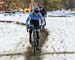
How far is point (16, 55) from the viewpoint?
509 inches

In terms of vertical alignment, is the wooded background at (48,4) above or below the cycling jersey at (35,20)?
below

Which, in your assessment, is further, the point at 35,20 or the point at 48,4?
the point at 48,4

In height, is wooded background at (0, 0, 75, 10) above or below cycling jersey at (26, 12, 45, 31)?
below

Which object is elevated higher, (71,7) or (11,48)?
(11,48)

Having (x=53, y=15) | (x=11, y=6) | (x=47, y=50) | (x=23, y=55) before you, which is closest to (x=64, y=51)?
(x=47, y=50)

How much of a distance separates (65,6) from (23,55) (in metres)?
50.2

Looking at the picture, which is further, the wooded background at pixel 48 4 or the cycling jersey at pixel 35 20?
the wooded background at pixel 48 4

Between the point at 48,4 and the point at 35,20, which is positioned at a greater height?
the point at 35,20

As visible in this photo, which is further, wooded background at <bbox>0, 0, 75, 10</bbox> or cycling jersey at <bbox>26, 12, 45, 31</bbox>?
wooded background at <bbox>0, 0, 75, 10</bbox>

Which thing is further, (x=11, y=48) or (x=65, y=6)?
(x=65, y=6)

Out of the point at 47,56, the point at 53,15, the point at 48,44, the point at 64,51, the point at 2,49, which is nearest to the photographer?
the point at 47,56

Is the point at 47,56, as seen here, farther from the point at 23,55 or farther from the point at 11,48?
the point at 11,48

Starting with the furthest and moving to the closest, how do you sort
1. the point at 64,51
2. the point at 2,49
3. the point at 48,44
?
1. the point at 48,44
2. the point at 2,49
3. the point at 64,51

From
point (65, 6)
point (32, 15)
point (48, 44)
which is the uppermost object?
point (32, 15)
